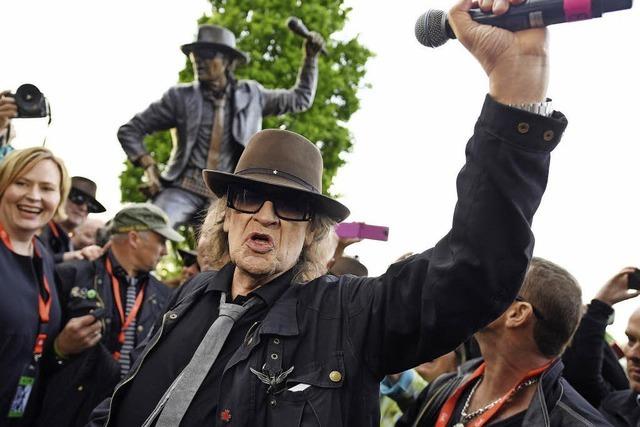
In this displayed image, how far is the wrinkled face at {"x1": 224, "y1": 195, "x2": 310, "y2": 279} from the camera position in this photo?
279cm

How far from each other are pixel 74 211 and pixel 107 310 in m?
2.34

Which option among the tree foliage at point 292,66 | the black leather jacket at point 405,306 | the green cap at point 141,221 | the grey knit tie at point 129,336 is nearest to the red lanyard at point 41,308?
the grey knit tie at point 129,336

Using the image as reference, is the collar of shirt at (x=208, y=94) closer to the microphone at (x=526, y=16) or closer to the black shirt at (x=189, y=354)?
the black shirt at (x=189, y=354)

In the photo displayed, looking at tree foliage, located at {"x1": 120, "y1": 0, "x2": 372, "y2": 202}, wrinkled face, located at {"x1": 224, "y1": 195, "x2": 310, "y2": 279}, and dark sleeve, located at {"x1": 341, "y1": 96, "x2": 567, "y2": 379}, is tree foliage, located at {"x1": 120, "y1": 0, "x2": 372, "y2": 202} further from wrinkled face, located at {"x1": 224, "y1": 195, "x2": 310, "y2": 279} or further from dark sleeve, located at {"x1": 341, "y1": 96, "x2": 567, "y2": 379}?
dark sleeve, located at {"x1": 341, "y1": 96, "x2": 567, "y2": 379}

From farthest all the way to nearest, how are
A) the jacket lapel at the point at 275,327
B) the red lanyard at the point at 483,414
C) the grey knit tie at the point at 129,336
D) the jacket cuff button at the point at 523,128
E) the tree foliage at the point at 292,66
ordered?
the tree foliage at the point at 292,66 < the grey knit tie at the point at 129,336 < the red lanyard at the point at 483,414 < the jacket lapel at the point at 275,327 < the jacket cuff button at the point at 523,128

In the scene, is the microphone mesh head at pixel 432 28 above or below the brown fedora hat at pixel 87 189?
above

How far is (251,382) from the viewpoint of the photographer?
2377 mm

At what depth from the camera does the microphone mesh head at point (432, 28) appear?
2098 millimetres

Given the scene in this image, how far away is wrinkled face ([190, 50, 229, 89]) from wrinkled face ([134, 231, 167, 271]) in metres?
2.06

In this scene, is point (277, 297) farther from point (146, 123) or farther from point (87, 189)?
point (146, 123)

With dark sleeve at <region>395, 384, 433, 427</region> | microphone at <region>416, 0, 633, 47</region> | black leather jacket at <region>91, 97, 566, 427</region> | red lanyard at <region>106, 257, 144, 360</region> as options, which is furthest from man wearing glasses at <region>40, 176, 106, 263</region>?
microphone at <region>416, 0, 633, 47</region>

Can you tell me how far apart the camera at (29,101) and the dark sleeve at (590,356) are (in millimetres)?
3519

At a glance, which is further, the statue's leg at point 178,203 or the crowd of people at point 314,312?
the statue's leg at point 178,203

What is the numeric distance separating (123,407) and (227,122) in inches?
195
